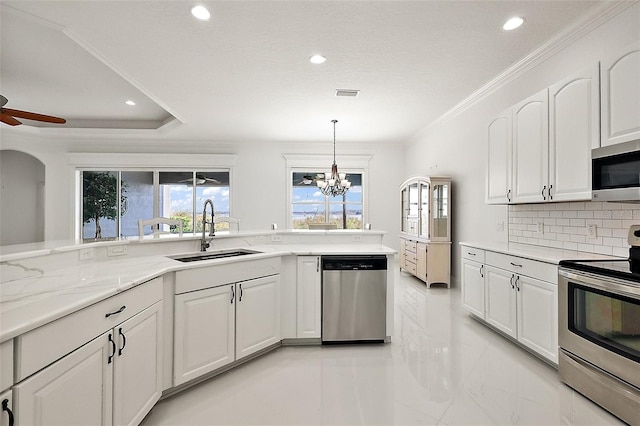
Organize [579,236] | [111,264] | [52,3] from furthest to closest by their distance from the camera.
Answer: [579,236], [52,3], [111,264]

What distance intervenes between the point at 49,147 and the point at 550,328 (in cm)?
858

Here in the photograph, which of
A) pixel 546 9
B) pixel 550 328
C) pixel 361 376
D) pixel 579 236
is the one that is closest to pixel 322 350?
pixel 361 376

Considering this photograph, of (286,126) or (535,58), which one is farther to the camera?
(286,126)

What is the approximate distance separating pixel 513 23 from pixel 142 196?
7001 mm

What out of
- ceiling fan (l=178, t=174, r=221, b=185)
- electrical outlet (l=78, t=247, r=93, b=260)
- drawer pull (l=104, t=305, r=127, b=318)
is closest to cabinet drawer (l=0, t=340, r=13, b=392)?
drawer pull (l=104, t=305, r=127, b=318)

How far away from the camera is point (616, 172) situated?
209 cm

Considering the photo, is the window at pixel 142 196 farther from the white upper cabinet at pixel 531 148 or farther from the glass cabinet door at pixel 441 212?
the white upper cabinet at pixel 531 148

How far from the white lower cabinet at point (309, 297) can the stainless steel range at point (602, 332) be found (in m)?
1.81

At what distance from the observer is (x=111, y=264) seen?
2113mm

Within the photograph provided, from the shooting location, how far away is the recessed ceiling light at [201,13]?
2371 millimetres

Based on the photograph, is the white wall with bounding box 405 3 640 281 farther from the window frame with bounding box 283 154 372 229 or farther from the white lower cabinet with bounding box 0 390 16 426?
the white lower cabinet with bounding box 0 390 16 426

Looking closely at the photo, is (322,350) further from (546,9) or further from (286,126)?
(286,126)

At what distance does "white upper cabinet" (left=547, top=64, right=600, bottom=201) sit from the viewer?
2307 mm

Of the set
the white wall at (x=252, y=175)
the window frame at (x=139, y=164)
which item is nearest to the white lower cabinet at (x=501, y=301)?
the white wall at (x=252, y=175)
